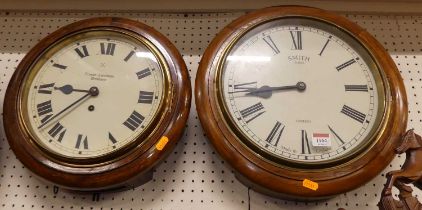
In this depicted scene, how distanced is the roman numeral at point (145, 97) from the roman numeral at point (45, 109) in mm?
251

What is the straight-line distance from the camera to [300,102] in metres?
1.17

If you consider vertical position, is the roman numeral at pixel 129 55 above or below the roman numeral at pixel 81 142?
above

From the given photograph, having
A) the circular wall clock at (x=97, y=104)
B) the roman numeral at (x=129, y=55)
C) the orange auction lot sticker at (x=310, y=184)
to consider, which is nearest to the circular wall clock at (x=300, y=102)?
the orange auction lot sticker at (x=310, y=184)

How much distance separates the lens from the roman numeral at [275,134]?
43.9 inches

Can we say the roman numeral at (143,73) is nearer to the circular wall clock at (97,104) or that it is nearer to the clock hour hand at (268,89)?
the circular wall clock at (97,104)

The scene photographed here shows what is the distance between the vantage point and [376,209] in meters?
1.18

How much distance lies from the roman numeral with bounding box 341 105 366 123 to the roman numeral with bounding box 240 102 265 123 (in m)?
0.22

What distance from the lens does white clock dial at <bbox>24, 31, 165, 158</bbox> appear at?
45.3 inches

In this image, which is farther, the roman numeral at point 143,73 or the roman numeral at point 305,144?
the roman numeral at point 143,73

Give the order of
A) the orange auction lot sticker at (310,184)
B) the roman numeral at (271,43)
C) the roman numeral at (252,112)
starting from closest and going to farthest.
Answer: the orange auction lot sticker at (310,184), the roman numeral at (252,112), the roman numeral at (271,43)

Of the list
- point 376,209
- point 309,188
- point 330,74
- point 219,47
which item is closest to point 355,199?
point 376,209

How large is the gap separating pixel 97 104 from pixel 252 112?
Answer: 1.41 feet

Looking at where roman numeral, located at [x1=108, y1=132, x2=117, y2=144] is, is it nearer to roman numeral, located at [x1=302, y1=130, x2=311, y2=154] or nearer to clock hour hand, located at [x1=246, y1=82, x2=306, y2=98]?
clock hour hand, located at [x1=246, y1=82, x2=306, y2=98]

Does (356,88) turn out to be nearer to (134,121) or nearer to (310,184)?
(310,184)
